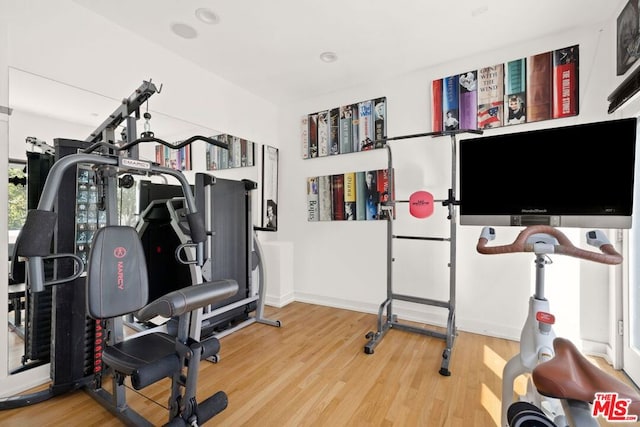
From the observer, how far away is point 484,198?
6.75 feet

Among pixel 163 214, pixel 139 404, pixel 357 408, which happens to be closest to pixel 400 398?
pixel 357 408

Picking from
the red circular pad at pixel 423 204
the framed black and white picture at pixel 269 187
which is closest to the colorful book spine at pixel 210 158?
the framed black and white picture at pixel 269 187

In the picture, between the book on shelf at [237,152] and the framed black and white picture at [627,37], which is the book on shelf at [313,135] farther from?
the framed black and white picture at [627,37]

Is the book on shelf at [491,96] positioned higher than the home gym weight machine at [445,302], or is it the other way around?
the book on shelf at [491,96]

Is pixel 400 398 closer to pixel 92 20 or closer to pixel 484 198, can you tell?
pixel 484 198

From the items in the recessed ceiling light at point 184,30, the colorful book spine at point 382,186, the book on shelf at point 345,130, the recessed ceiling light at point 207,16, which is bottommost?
the colorful book spine at point 382,186

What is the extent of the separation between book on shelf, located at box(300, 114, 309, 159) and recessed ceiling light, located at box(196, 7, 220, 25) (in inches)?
65.1

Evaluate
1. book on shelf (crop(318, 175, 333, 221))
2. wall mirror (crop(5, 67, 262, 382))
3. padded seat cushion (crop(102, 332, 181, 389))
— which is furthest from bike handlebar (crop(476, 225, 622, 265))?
wall mirror (crop(5, 67, 262, 382))

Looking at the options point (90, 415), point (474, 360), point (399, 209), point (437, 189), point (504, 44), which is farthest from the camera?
point (399, 209)

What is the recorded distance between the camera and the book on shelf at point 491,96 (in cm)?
269

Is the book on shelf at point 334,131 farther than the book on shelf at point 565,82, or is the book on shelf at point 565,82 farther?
the book on shelf at point 334,131

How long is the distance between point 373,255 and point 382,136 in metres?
1.38

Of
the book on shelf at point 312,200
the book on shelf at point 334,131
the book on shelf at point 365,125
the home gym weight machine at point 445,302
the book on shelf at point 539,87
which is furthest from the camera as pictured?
the book on shelf at point 312,200

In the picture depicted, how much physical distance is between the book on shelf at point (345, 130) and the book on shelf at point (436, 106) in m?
0.94
